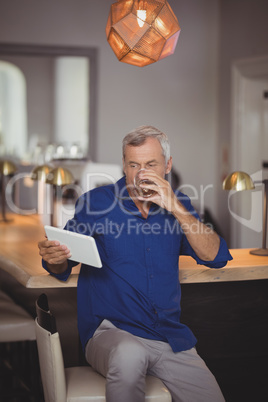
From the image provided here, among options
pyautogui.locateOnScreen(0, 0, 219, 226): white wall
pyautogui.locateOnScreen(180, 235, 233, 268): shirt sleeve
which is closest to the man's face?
pyautogui.locateOnScreen(180, 235, 233, 268): shirt sleeve

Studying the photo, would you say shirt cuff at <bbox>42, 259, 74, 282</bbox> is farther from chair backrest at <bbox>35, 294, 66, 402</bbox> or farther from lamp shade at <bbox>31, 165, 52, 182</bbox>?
lamp shade at <bbox>31, 165, 52, 182</bbox>

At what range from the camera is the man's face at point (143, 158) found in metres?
2.15

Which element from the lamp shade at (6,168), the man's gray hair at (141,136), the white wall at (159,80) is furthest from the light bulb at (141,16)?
the white wall at (159,80)

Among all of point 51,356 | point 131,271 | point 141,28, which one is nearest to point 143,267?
point 131,271

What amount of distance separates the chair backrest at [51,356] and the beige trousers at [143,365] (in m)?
0.16

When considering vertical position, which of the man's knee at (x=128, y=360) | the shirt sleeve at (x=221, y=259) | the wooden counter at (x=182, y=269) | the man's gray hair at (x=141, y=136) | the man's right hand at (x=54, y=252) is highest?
the man's gray hair at (x=141, y=136)

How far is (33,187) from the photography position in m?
4.51

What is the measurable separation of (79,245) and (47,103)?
5.96 meters

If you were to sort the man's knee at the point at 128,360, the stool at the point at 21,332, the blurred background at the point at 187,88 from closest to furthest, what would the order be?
the man's knee at the point at 128,360
the stool at the point at 21,332
the blurred background at the point at 187,88

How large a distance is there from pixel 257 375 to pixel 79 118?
171 inches

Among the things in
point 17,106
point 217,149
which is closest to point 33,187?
point 217,149

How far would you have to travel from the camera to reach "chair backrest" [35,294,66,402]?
1.79m

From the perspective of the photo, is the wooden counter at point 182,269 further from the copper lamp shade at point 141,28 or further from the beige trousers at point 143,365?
the copper lamp shade at point 141,28

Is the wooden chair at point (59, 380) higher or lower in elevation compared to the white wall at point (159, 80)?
lower
